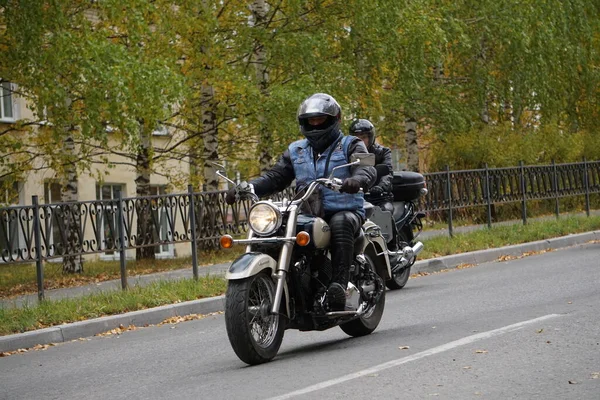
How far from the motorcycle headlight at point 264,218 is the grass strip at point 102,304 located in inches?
170

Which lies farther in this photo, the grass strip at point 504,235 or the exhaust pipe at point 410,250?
the grass strip at point 504,235

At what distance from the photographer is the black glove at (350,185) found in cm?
933

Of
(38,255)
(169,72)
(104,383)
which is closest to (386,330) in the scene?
(104,383)

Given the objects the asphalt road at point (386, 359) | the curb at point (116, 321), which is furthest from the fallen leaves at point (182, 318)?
the asphalt road at point (386, 359)

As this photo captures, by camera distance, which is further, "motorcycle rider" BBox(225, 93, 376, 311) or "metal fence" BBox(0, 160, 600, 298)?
"metal fence" BBox(0, 160, 600, 298)

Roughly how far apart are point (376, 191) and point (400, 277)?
141 centimetres

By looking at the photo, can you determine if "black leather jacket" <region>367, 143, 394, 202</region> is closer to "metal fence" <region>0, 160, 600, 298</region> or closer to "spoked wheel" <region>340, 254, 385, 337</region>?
"metal fence" <region>0, 160, 600, 298</region>

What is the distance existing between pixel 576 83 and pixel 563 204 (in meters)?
8.72

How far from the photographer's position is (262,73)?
87.6ft

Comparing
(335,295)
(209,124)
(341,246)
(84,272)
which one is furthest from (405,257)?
(209,124)

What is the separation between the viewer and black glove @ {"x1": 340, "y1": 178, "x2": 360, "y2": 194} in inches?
367

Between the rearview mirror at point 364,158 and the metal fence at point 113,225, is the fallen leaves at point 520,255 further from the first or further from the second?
the rearview mirror at point 364,158

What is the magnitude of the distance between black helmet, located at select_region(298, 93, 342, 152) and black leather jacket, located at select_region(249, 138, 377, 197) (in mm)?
209

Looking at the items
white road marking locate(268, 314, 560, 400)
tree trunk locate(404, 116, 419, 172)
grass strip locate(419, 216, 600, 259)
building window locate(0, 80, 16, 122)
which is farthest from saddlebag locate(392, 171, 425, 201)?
tree trunk locate(404, 116, 419, 172)
